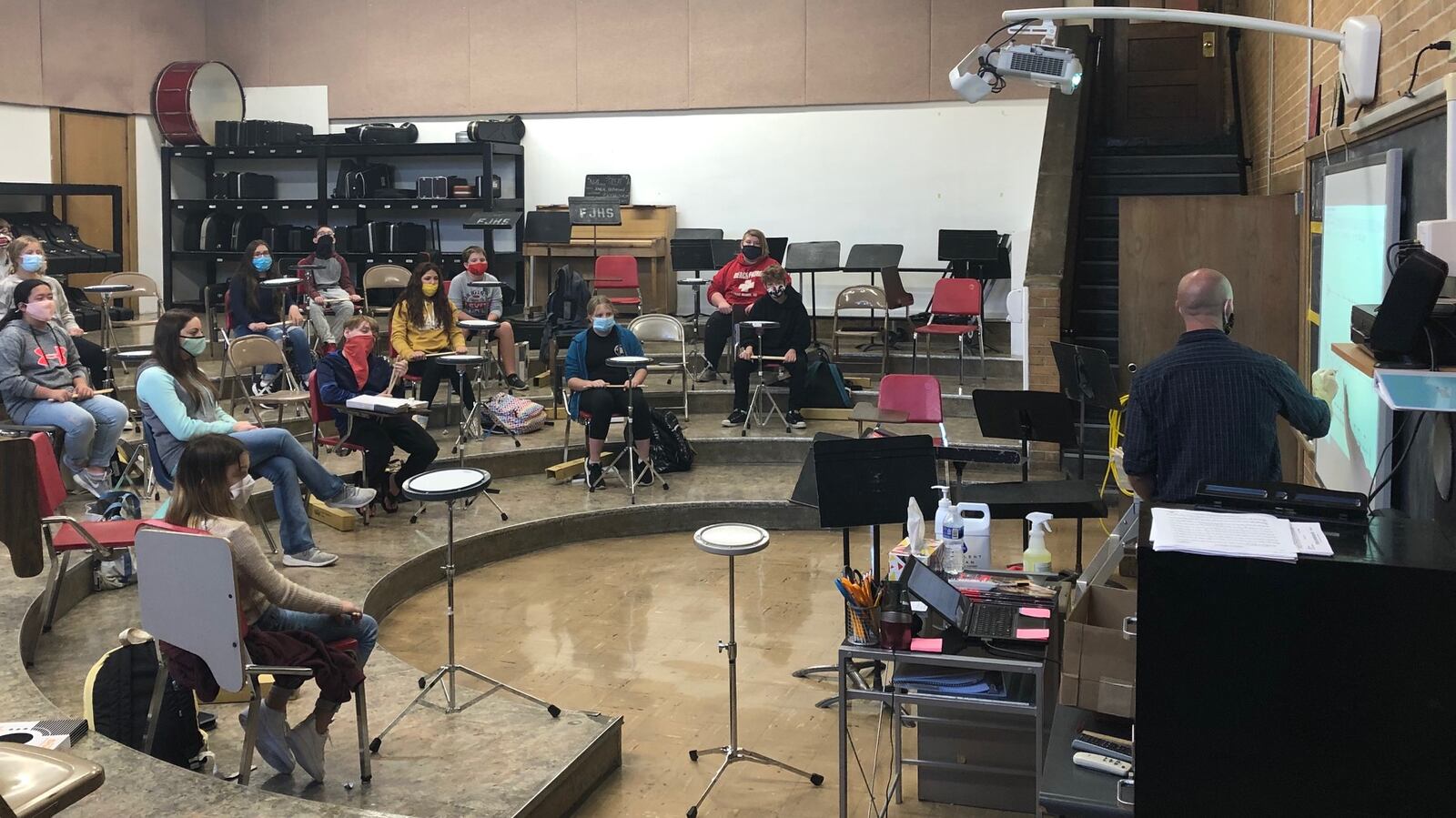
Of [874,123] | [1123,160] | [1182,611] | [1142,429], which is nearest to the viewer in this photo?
[1182,611]

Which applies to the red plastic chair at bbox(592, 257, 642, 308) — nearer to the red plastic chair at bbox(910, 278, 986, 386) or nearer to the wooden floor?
the red plastic chair at bbox(910, 278, 986, 386)

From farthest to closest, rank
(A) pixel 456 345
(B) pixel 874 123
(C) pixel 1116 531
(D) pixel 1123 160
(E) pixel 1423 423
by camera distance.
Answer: (B) pixel 874 123 → (D) pixel 1123 160 → (A) pixel 456 345 → (C) pixel 1116 531 → (E) pixel 1423 423

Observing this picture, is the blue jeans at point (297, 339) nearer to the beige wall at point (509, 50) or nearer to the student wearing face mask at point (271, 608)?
the beige wall at point (509, 50)

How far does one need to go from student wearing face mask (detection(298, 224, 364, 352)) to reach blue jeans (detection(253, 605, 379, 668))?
6.56m

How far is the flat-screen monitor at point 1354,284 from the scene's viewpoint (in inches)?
159

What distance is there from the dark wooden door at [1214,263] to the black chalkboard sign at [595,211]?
4.62 meters

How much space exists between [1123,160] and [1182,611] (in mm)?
8177

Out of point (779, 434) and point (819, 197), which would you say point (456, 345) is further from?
point (819, 197)

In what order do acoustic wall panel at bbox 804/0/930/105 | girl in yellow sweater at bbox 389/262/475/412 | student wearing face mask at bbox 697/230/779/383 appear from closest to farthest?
girl in yellow sweater at bbox 389/262/475/412 < student wearing face mask at bbox 697/230/779/383 < acoustic wall panel at bbox 804/0/930/105

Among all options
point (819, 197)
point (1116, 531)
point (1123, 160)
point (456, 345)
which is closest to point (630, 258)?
point (819, 197)

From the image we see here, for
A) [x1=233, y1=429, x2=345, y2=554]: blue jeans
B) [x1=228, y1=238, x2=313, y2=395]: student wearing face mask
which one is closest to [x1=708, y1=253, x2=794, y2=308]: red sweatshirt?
[x1=228, y1=238, x2=313, y2=395]: student wearing face mask

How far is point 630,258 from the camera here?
11414 millimetres

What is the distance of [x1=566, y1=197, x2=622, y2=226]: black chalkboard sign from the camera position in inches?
423

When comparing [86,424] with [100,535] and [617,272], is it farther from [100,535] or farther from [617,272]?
[617,272]
